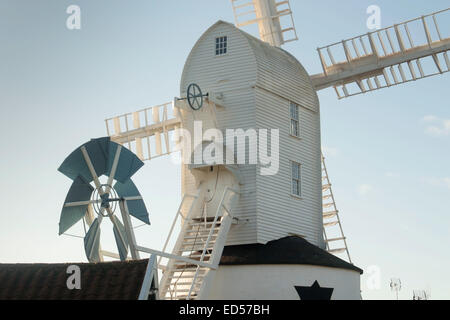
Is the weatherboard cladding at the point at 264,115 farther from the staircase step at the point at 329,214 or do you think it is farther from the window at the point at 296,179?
the staircase step at the point at 329,214

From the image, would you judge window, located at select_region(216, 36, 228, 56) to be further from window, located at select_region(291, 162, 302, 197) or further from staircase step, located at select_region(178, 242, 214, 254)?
staircase step, located at select_region(178, 242, 214, 254)

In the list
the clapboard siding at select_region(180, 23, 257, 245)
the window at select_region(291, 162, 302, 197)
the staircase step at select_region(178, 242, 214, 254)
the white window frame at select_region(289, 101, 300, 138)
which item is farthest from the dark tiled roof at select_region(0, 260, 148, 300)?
the white window frame at select_region(289, 101, 300, 138)

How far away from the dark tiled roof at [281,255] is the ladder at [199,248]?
0.80 meters

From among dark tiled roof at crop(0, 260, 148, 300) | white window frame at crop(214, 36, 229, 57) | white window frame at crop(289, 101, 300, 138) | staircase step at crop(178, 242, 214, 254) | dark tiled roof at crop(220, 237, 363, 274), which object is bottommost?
dark tiled roof at crop(0, 260, 148, 300)

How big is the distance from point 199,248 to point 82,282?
28.2 ft

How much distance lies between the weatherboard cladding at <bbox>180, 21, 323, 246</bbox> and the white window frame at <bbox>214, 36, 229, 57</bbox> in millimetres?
160

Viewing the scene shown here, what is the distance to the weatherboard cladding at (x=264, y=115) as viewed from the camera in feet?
110

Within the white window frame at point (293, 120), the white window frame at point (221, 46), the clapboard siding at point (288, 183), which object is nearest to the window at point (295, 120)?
the white window frame at point (293, 120)

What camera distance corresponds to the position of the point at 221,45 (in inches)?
1404

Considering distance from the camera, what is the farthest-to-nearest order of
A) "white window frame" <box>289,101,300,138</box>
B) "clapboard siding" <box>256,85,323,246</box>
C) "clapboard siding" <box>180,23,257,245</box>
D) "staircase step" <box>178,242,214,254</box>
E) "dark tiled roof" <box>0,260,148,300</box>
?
"white window frame" <box>289,101,300,138</box>, "clapboard siding" <box>256,85,323,246</box>, "clapboard siding" <box>180,23,257,245</box>, "staircase step" <box>178,242,214,254</box>, "dark tiled roof" <box>0,260,148,300</box>

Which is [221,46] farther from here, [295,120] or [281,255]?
[281,255]

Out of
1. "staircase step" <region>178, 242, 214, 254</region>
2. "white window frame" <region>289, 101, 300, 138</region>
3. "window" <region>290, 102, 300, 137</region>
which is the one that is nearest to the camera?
"staircase step" <region>178, 242, 214, 254</region>

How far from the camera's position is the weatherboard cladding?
33.5 metres
